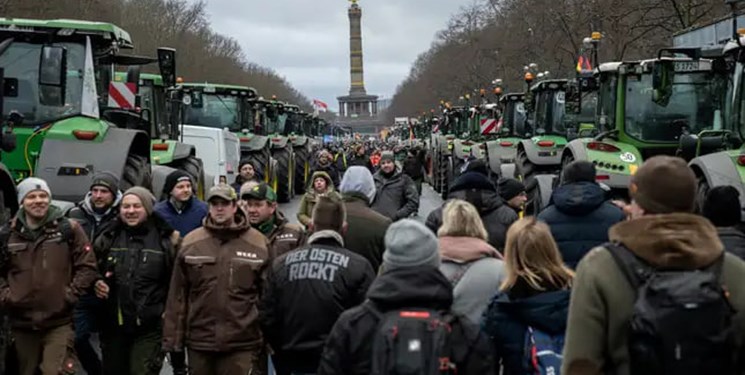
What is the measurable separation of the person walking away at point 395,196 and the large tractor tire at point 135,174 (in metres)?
2.44

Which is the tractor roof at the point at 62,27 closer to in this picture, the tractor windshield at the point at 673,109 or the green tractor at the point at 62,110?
the green tractor at the point at 62,110

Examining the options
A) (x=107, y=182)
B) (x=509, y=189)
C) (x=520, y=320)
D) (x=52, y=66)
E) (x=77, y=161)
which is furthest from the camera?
(x=77, y=161)

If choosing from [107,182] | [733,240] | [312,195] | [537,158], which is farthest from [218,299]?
[537,158]

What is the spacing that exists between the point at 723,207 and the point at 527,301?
1.71 meters

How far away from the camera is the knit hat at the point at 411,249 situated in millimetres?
4191

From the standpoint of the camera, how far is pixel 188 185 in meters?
8.50

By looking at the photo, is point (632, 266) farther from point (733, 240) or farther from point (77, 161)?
point (77, 161)

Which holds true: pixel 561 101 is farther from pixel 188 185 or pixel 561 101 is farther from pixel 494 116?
pixel 188 185

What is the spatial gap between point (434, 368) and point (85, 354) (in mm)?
4005

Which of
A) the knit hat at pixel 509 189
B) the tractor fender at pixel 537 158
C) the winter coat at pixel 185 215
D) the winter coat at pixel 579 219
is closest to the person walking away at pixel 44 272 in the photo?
the winter coat at pixel 185 215

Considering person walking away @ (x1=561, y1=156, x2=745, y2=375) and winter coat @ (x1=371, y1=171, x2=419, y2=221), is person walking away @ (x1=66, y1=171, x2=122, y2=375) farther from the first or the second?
person walking away @ (x1=561, y1=156, x2=745, y2=375)

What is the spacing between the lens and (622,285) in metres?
3.68

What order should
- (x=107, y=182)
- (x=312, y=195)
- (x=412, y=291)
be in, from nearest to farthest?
1. (x=412, y=291)
2. (x=107, y=182)
3. (x=312, y=195)

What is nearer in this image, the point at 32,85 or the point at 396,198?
the point at 32,85
